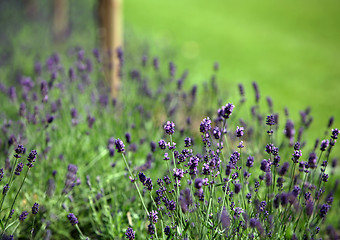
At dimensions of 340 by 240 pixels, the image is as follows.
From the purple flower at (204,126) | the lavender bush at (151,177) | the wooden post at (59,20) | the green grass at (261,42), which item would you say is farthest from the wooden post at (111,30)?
the wooden post at (59,20)

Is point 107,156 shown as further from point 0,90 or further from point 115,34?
point 115,34

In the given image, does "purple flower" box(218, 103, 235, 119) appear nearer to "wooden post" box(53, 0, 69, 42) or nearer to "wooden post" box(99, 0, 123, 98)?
"wooden post" box(99, 0, 123, 98)

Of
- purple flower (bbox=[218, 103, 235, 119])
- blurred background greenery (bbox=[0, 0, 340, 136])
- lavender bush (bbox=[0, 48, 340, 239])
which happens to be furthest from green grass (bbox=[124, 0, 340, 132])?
purple flower (bbox=[218, 103, 235, 119])

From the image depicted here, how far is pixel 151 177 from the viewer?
297 centimetres

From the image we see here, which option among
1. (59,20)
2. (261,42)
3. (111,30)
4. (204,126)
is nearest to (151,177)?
(204,126)

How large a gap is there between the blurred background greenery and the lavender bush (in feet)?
7.54

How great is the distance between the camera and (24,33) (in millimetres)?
7898

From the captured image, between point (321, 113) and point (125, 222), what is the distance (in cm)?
390

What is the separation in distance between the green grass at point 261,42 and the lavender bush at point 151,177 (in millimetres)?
2523

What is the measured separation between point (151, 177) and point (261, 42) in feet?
21.2

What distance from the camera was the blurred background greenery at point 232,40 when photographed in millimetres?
6371

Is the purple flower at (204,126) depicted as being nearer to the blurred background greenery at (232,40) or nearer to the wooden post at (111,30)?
the wooden post at (111,30)

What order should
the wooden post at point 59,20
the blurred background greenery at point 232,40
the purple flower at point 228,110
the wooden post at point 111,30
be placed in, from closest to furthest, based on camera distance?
the purple flower at point 228,110 < the wooden post at point 111,30 < the blurred background greenery at point 232,40 < the wooden post at point 59,20

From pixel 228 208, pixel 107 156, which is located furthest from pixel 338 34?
pixel 228 208
